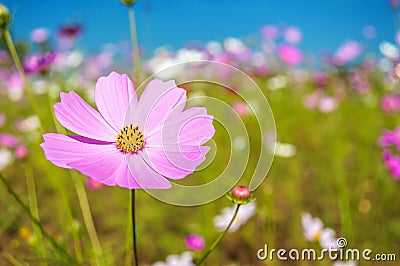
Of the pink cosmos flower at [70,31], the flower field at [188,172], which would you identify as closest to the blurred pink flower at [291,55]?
the flower field at [188,172]

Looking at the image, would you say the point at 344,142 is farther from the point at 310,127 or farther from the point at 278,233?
the point at 278,233

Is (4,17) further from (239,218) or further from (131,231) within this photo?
(239,218)

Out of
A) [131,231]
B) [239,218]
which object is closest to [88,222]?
[131,231]

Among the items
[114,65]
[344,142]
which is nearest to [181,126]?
[344,142]

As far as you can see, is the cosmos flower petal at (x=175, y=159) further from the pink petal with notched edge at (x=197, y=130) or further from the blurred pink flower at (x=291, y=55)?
the blurred pink flower at (x=291, y=55)
